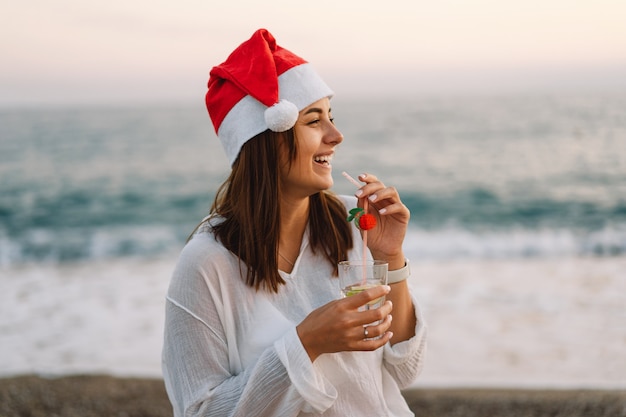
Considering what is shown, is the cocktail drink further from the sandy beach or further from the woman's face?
the sandy beach

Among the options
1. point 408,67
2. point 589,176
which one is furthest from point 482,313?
point 408,67

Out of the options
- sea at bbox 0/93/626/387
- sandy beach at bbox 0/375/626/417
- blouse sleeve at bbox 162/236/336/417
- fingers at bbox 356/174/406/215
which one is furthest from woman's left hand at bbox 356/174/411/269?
sea at bbox 0/93/626/387

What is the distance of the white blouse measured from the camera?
6.91ft

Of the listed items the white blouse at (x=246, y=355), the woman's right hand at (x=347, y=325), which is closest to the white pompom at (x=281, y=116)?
the white blouse at (x=246, y=355)

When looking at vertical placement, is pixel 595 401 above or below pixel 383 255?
below

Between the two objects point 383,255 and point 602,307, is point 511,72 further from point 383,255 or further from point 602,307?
point 383,255

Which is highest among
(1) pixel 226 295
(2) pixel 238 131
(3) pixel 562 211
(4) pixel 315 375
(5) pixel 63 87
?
(5) pixel 63 87

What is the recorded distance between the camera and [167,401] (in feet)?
17.0

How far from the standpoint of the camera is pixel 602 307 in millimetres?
7363

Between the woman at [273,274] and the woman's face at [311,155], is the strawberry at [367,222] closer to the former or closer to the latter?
the woman at [273,274]

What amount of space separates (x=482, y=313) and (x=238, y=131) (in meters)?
5.49

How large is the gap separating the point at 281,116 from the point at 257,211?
338mm

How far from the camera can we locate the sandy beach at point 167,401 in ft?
16.0

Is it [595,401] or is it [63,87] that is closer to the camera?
[595,401]
